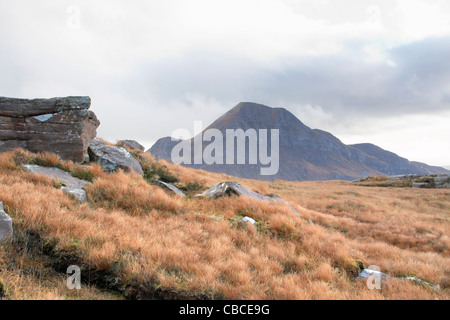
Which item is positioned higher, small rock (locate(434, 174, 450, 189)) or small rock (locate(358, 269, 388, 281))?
small rock (locate(434, 174, 450, 189))

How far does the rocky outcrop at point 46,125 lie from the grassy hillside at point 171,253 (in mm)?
1833

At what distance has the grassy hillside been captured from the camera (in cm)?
454

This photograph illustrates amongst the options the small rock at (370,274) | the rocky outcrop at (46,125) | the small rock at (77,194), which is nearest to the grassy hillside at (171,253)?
the small rock at (370,274)

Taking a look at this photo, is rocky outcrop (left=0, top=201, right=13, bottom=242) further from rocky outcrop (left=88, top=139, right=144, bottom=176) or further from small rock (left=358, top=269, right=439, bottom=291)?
rocky outcrop (left=88, top=139, right=144, bottom=176)

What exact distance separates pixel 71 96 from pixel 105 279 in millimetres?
10696

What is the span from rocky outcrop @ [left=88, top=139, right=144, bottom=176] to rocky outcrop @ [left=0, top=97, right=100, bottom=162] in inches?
32.2

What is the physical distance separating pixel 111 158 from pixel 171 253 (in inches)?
370

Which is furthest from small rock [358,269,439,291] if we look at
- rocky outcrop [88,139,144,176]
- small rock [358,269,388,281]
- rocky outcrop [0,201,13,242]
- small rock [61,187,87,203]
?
rocky outcrop [88,139,144,176]

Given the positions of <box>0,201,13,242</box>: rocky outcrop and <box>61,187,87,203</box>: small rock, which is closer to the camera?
<box>0,201,13,242</box>: rocky outcrop

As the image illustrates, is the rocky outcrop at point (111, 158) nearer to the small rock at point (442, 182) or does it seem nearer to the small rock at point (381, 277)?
the small rock at point (381, 277)

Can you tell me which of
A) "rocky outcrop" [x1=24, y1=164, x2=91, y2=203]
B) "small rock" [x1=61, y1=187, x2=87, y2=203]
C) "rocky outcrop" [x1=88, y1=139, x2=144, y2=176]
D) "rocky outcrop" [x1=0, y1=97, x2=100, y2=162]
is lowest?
"small rock" [x1=61, y1=187, x2=87, y2=203]

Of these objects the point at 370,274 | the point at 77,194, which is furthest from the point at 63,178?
the point at 370,274

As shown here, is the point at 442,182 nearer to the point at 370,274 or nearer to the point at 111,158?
the point at 370,274

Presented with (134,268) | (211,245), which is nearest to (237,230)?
(211,245)
